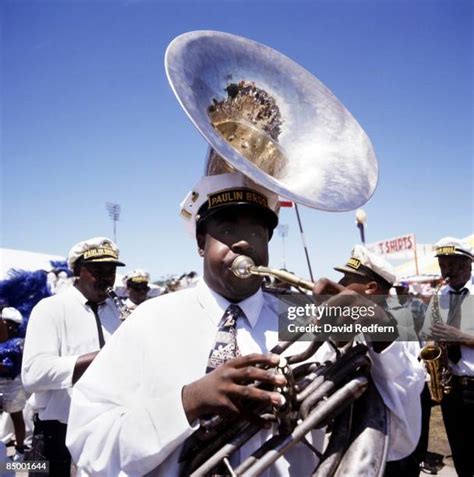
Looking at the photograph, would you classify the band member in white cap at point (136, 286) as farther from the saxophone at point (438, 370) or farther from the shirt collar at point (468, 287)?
the shirt collar at point (468, 287)

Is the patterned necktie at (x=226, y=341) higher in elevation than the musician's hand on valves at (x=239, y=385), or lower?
higher

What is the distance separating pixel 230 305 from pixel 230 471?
718 mm

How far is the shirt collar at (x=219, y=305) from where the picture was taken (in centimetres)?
211

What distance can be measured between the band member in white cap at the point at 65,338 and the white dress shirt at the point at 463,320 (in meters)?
3.59

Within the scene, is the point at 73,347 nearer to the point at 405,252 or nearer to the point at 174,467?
the point at 174,467

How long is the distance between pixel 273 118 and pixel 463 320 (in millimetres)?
4009

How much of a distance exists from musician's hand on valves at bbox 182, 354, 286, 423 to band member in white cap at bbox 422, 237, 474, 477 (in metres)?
4.40

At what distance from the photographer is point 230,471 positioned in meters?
1.55

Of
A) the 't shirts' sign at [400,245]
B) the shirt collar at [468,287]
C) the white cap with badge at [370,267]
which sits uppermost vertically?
the 't shirts' sign at [400,245]

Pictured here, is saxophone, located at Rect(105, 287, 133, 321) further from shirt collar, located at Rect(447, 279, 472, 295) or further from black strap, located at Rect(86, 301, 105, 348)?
shirt collar, located at Rect(447, 279, 472, 295)

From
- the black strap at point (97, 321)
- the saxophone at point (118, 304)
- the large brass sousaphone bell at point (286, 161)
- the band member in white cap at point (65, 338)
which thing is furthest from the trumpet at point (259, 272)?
the saxophone at point (118, 304)

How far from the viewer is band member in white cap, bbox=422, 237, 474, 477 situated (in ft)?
16.8

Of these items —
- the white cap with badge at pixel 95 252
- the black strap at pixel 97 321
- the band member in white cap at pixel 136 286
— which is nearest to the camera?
the black strap at pixel 97 321

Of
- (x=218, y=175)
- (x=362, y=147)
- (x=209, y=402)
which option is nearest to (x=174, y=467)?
(x=209, y=402)
